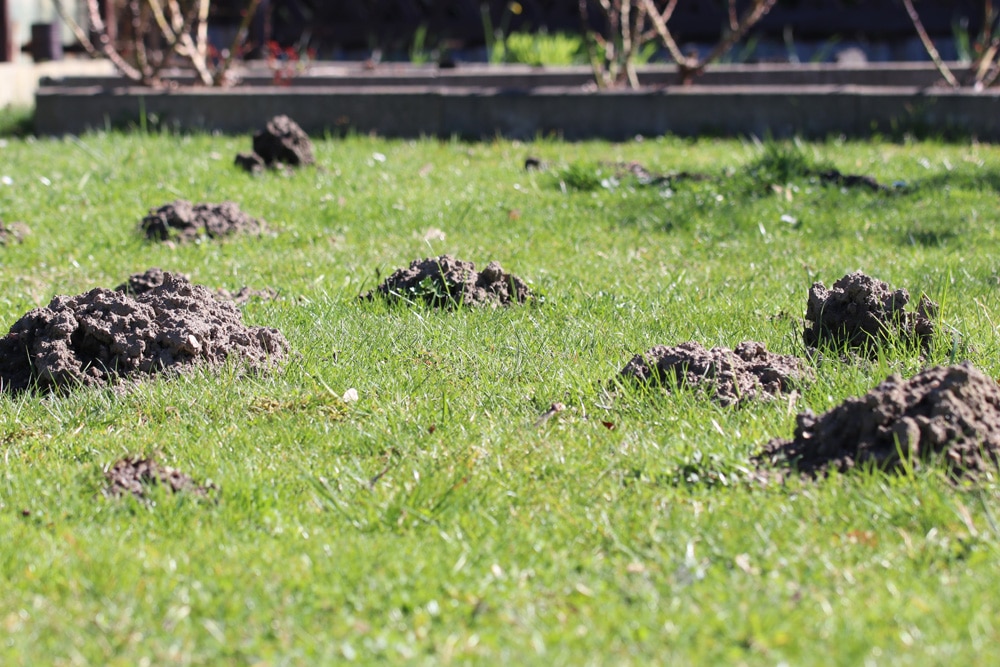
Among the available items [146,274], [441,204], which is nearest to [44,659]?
[146,274]

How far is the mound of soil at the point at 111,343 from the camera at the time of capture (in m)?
4.26

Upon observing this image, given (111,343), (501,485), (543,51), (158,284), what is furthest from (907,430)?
(543,51)

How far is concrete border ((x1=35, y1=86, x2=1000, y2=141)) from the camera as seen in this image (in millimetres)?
9008

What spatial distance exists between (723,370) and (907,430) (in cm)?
80

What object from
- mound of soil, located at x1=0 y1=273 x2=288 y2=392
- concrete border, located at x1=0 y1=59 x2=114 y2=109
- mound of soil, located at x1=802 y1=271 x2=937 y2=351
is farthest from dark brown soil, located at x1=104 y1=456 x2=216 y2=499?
concrete border, located at x1=0 y1=59 x2=114 y2=109

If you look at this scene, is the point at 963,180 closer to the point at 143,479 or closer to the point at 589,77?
the point at 589,77

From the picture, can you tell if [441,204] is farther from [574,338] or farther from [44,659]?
[44,659]

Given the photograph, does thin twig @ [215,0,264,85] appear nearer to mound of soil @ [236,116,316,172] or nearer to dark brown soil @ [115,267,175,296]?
mound of soil @ [236,116,316,172]

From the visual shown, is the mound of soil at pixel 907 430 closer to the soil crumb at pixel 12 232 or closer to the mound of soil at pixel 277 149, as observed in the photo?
the soil crumb at pixel 12 232

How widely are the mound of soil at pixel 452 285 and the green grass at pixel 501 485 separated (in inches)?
5.8

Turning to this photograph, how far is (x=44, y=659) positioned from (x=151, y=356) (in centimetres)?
191

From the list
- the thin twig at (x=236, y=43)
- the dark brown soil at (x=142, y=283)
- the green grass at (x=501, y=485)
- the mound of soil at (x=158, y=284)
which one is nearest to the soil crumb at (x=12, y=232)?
the green grass at (x=501, y=485)

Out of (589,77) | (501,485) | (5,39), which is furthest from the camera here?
(5,39)

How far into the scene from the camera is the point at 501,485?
338 centimetres
